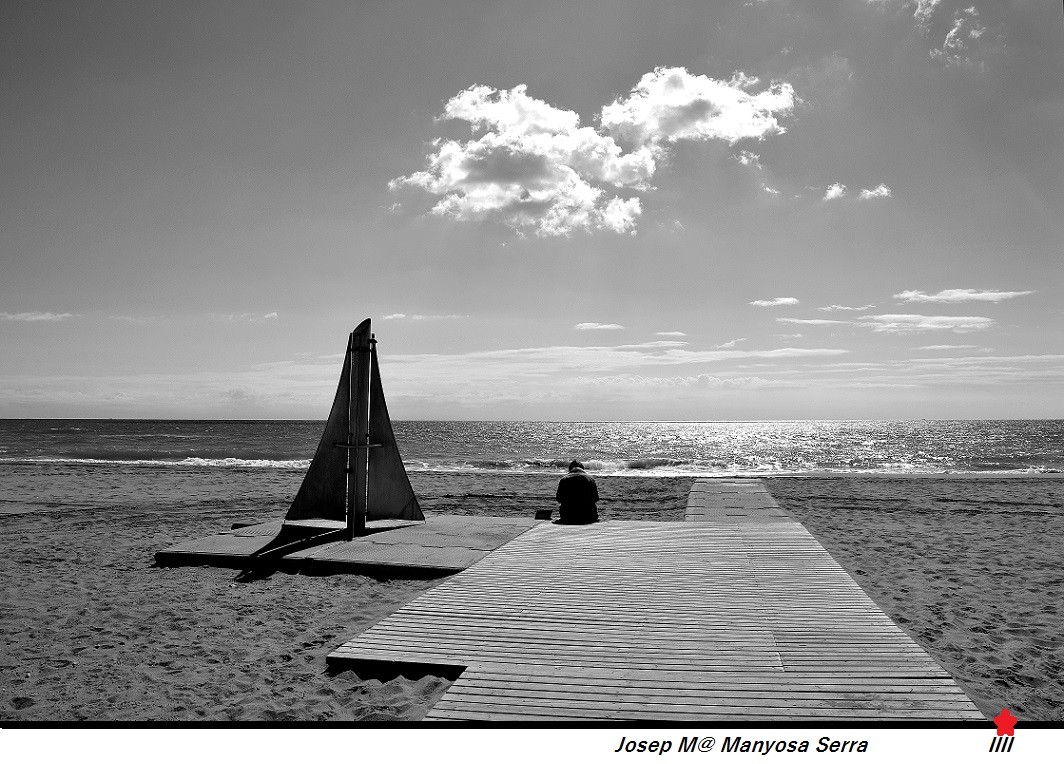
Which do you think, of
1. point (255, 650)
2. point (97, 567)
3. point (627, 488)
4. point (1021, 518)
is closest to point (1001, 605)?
point (255, 650)

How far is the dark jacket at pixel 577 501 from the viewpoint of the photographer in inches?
409

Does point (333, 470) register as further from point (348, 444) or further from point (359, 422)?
point (359, 422)

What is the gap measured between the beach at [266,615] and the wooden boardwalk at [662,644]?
1.53 ft

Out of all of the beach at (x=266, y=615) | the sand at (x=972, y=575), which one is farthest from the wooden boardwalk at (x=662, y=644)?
the sand at (x=972, y=575)

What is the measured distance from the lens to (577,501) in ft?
34.2

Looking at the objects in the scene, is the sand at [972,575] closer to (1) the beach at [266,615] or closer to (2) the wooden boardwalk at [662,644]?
(1) the beach at [266,615]

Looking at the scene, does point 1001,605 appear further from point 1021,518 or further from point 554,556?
point 1021,518

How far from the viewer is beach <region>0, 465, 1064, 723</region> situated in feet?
13.9

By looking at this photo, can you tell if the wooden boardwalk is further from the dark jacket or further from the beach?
the dark jacket

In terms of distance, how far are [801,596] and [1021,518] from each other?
10.3 meters

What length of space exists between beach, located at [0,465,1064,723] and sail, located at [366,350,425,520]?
83.3 inches

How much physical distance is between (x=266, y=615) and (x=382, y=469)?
11.4 feet

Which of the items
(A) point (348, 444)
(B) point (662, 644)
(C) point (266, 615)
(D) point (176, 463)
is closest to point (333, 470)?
(A) point (348, 444)

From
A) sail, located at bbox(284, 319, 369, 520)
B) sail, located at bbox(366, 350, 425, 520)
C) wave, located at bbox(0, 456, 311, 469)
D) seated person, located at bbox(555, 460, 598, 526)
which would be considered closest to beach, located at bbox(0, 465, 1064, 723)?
sail, located at bbox(284, 319, 369, 520)
